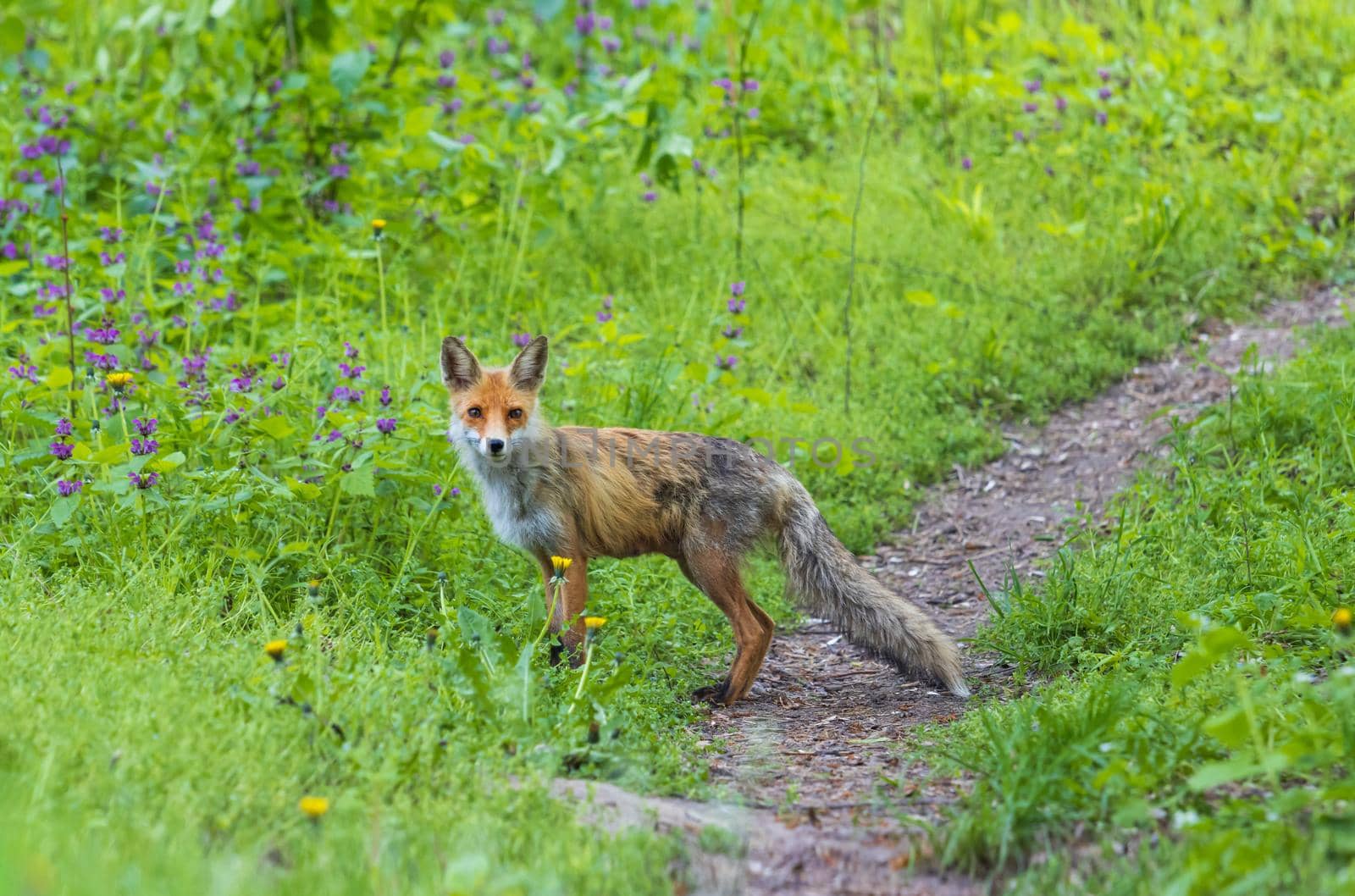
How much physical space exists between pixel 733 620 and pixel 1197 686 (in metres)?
1.95

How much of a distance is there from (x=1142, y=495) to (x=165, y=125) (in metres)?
6.50

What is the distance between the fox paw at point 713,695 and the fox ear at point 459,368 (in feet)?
5.41

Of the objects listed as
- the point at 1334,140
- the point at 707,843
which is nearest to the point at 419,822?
the point at 707,843

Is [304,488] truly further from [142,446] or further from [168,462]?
[142,446]

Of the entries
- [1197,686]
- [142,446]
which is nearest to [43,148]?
[142,446]

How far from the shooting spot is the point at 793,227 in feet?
30.2

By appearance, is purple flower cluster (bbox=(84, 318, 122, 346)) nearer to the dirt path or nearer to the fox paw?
the fox paw

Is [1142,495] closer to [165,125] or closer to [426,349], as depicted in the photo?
[426,349]

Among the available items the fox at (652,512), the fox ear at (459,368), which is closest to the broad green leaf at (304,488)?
the fox at (652,512)

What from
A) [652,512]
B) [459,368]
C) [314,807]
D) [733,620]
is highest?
[459,368]

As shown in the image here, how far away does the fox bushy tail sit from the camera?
495cm

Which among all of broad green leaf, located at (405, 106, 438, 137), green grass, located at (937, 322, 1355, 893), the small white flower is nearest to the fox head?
green grass, located at (937, 322, 1355, 893)

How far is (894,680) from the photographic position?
213 inches

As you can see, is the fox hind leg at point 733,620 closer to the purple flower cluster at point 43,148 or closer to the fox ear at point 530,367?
the fox ear at point 530,367
